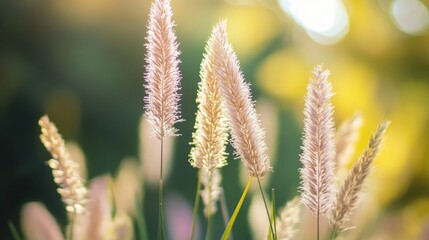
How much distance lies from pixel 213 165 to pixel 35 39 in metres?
1.26

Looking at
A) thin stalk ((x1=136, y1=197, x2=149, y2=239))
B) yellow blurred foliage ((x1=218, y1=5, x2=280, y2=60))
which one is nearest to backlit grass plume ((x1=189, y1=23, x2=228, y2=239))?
thin stalk ((x1=136, y1=197, x2=149, y2=239))

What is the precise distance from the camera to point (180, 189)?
60.3 inches

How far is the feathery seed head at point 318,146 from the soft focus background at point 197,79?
574mm

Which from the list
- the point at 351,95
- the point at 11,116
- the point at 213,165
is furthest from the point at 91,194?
the point at 11,116

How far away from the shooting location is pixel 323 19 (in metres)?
1.23

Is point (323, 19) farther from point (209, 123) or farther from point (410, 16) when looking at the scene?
point (209, 123)

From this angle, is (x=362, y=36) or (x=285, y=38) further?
(x=285, y=38)

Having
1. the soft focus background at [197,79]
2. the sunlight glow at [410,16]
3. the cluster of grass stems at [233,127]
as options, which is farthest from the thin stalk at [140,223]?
the sunlight glow at [410,16]

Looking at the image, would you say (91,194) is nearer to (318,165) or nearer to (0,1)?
(318,165)

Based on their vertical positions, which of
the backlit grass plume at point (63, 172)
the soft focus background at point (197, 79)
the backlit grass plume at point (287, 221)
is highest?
the soft focus background at point (197, 79)

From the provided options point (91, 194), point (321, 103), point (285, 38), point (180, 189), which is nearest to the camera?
point (321, 103)

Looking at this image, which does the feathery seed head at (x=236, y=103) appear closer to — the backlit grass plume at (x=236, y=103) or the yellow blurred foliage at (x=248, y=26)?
the backlit grass plume at (x=236, y=103)

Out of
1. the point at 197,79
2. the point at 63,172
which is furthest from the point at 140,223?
the point at 197,79

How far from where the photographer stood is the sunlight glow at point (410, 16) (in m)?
1.30
